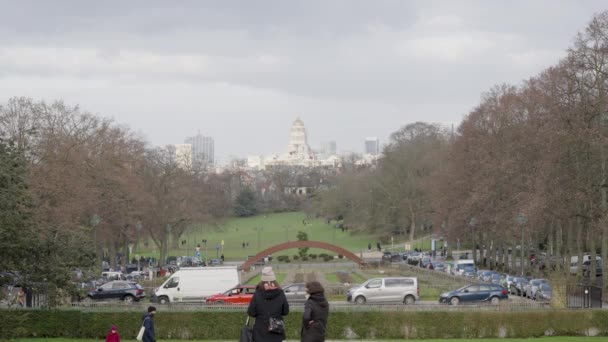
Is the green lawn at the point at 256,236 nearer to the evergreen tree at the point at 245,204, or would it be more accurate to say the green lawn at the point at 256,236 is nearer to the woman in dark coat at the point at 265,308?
the evergreen tree at the point at 245,204

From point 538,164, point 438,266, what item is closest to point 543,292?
point 538,164

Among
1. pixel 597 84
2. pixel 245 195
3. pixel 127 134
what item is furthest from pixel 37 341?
pixel 245 195

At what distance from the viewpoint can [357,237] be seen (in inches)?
4904

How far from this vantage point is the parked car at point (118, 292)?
49.9 metres

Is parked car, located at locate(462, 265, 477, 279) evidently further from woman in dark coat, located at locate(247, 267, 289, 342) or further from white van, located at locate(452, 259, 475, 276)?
woman in dark coat, located at locate(247, 267, 289, 342)

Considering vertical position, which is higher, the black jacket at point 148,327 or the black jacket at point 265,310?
the black jacket at point 265,310

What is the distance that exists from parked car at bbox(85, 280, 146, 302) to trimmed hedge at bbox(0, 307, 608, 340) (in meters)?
16.8

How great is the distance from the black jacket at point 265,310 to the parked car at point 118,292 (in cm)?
3599

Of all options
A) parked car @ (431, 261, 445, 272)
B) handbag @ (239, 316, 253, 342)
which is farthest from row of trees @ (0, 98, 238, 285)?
parked car @ (431, 261, 445, 272)

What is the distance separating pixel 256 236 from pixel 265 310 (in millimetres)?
117726

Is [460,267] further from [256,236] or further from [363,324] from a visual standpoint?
[256,236]

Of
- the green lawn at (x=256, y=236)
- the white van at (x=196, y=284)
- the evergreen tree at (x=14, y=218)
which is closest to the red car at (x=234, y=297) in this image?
the white van at (x=196, y=284)

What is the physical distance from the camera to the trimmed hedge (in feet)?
108

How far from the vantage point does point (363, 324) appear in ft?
108
